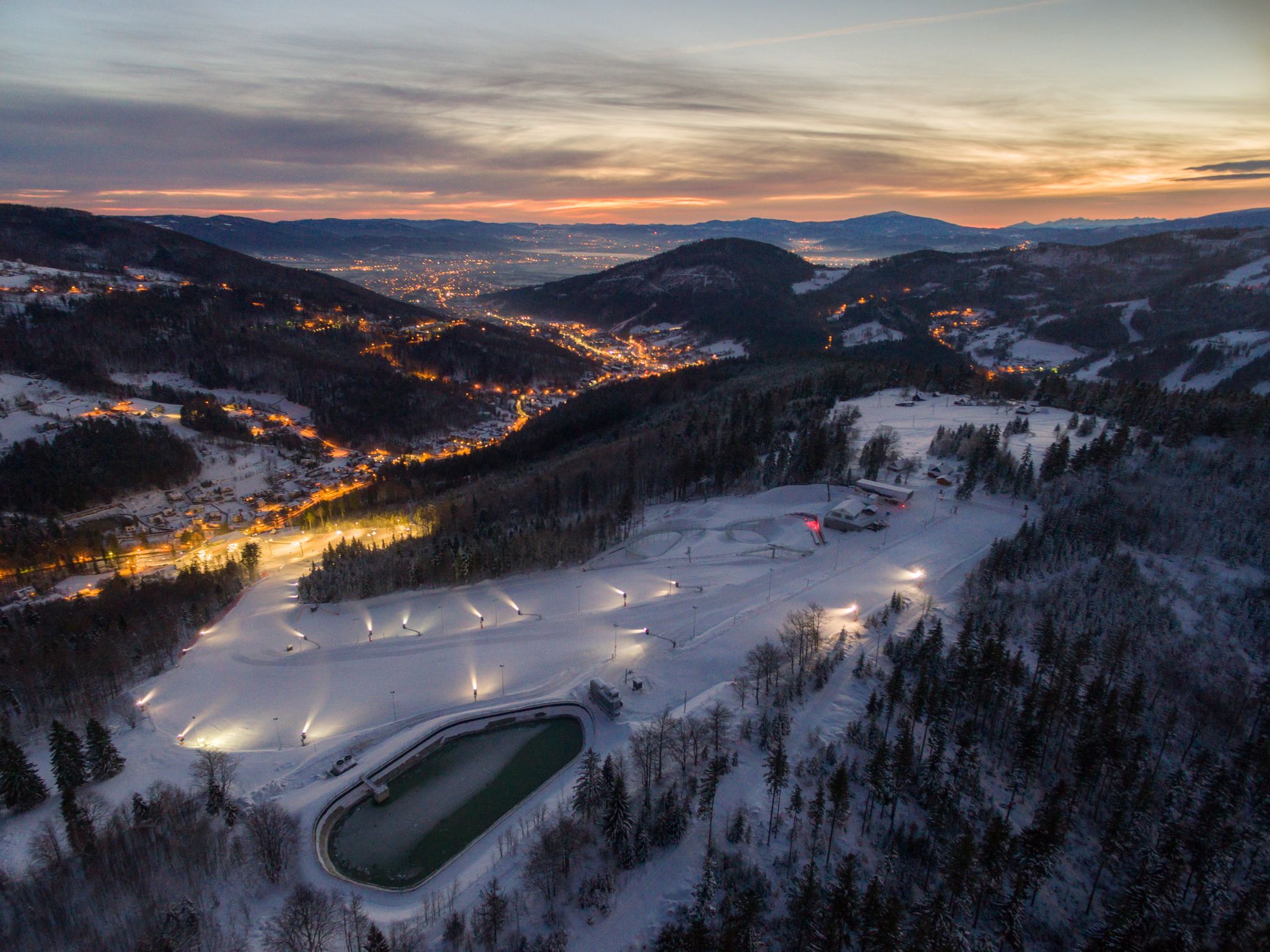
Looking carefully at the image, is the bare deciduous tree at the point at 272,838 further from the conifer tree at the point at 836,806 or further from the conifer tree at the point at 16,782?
the conifer tree at the point at 836,806

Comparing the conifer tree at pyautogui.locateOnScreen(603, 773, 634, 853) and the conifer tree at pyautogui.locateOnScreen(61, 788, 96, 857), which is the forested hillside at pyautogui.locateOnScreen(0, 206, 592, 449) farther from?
the conifer tree at pyautogui.locateOnScreen(603, 773, 634, 853)

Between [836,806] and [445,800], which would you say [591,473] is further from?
[836,806]

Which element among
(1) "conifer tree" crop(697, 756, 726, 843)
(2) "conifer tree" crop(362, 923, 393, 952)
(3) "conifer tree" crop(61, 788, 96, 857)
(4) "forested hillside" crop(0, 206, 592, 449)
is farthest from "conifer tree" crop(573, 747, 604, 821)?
(4) "forested hillside" crop(0, 206, 592, 449)

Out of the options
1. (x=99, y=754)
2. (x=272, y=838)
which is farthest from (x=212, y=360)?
(x=272, y=838)

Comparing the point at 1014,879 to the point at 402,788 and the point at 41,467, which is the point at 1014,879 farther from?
the point at 41,467

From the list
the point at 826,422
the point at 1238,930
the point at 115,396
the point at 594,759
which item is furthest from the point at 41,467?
the point at 1238,930

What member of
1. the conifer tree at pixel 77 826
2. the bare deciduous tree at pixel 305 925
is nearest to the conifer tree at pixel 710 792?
the bare deciduous tree at pixel 305 925
